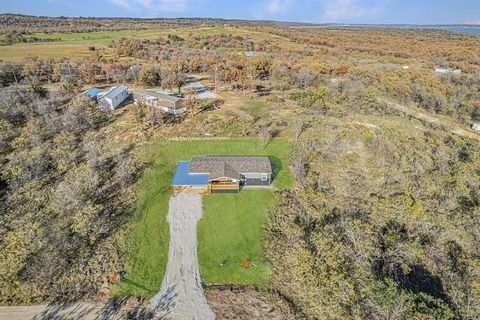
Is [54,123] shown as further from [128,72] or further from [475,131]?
[475,131]

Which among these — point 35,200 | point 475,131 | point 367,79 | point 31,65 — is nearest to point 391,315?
point 35,200

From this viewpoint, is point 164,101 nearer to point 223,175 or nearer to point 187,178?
point 187,178

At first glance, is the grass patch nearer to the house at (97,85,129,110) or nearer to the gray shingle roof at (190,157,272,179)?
the gray shingle roof at (190,157,272,179)

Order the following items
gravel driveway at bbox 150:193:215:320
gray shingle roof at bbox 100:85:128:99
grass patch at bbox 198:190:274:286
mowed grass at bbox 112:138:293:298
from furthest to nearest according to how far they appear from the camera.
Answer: gray shingle roof at bbox 100:85:128:99 < grass patch at bbox 198:190:274:286 < mowed grass at bbox 112:138:293:298 < gravel driveway at bbox 150:193:215:320

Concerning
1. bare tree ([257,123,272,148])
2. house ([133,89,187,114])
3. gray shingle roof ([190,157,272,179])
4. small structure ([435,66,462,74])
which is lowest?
gray shingle roof ([190,157,272,179])

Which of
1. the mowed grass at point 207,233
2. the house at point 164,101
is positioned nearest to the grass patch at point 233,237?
the mowed grass at point 207,233

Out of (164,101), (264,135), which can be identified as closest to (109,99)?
(164,101)

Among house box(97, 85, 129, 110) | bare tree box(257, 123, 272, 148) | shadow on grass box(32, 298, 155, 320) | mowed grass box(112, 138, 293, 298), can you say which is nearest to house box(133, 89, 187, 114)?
house box(97, 85, 129, 110)
